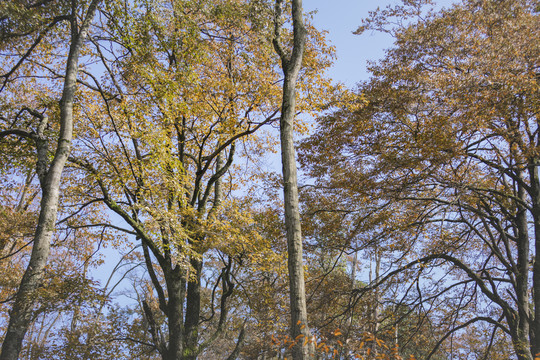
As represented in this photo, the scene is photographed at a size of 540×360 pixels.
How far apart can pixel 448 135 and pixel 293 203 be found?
3.69 m

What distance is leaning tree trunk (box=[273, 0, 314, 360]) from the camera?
4.41 meters

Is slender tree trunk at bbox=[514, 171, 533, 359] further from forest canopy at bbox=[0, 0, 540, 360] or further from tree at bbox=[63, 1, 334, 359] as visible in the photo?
tree at bbox=[63, 1, 334, 359]

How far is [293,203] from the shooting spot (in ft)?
16.7

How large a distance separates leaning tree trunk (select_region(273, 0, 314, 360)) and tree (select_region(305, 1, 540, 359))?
262 cm

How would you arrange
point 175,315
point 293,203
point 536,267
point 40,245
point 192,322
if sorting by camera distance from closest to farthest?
point 293,203 → point 40,245 → point 536,267 → point 175,315 → point 192,322

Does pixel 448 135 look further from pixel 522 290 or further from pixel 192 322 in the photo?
pixel 192 322

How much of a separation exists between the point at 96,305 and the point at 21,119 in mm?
4779

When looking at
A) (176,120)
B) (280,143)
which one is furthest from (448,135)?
(176,120)

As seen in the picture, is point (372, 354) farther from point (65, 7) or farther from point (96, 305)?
point (65, 7)

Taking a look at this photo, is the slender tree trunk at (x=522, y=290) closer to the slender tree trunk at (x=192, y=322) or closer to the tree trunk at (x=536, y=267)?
the tree trunk at (x=536, y=267)

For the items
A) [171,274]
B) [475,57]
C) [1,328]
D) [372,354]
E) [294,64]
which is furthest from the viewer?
[1,328]

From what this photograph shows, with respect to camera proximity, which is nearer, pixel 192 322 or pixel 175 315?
pixel 175 315

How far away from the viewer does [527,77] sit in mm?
6523

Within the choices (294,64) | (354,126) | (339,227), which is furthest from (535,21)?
(339,227)
